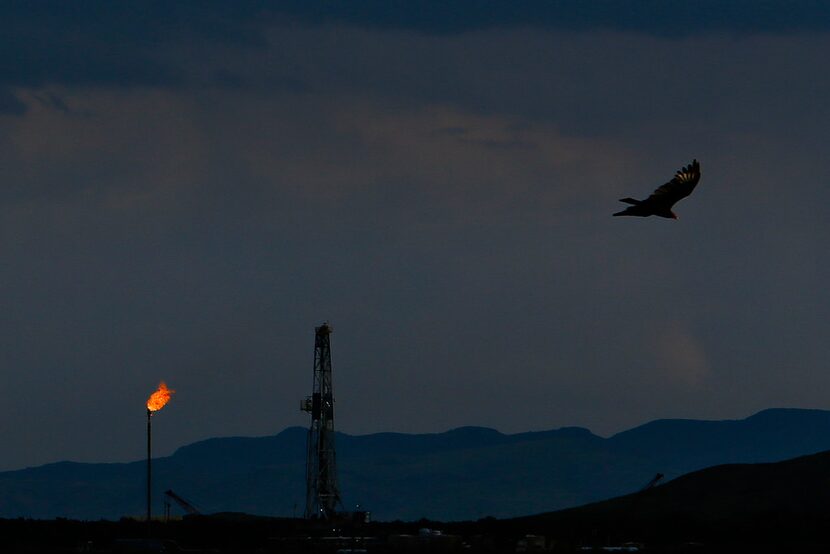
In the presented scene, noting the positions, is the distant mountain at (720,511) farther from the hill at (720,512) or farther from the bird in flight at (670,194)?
the bird in flight at (670,194)

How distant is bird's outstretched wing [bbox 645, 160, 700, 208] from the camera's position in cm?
6122

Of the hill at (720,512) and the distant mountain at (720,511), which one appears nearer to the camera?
the hill at (720,512)

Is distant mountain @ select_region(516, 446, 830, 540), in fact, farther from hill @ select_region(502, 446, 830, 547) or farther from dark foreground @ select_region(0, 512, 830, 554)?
dark foreground @ select_region(0, 512, 830, 554)

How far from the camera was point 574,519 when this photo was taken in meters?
178

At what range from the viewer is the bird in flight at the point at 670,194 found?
61.0 metres

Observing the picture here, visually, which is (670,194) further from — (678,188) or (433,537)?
(433,537)

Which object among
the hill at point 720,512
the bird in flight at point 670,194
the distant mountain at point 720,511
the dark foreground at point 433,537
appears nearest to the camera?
the bird in flight at point 670,194

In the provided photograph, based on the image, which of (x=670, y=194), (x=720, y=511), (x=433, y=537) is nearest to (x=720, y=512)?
(x=720, y=511)

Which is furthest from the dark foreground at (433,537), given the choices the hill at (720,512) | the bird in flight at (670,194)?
the bird in flight at (670,194)

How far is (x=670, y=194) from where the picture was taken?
61.6 meters

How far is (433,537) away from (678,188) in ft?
204

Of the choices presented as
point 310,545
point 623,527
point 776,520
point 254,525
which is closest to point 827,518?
point 776,520

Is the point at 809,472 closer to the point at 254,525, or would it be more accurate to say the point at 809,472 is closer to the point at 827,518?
the point at 827,518

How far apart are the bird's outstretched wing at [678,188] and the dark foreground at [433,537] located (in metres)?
51.0
